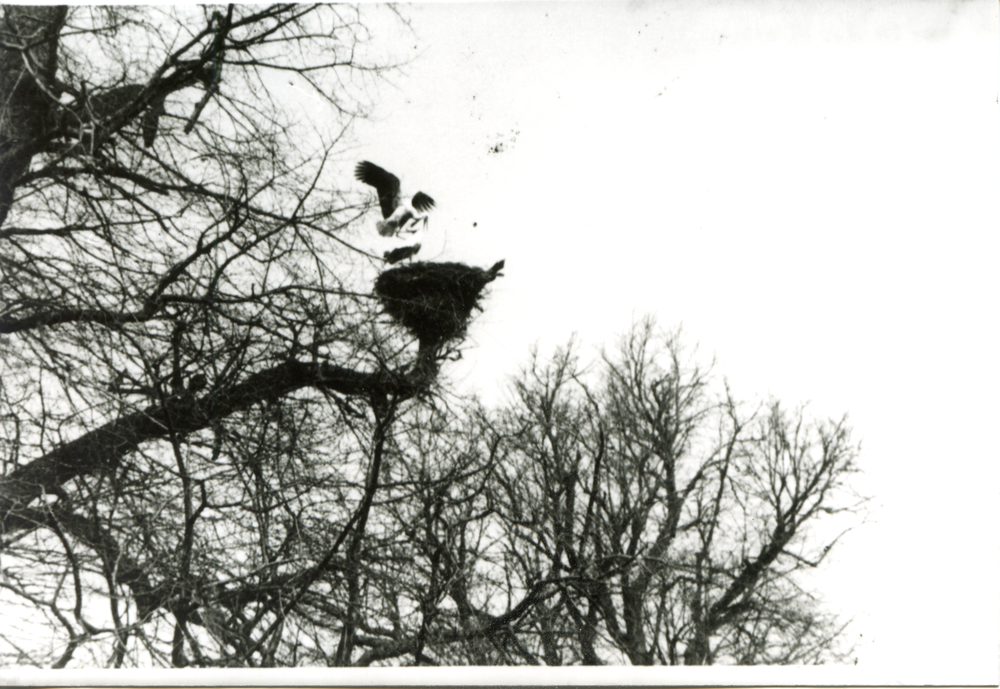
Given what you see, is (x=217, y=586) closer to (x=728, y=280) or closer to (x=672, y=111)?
(x=728, y=280)

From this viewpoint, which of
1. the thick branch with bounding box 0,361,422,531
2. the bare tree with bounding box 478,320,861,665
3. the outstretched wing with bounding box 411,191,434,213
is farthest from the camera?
the outstretched wing with bounding box 411,191,434,213

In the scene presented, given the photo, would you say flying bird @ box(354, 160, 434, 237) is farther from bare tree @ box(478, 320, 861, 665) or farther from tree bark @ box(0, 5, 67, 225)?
tree bark @ box(0, 5, 67, 225)

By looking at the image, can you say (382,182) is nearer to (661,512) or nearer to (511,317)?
(511,317)

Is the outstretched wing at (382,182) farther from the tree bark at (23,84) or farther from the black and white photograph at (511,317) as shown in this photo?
the tree bark at (23,84)

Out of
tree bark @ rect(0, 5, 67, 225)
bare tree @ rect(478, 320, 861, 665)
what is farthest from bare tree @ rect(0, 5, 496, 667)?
bare tree @ rect(478, 320, 861, 665)

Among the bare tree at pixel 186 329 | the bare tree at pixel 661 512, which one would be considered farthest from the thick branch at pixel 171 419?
the bare tree at pixel 661 512

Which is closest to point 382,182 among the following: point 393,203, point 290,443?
point 393,203

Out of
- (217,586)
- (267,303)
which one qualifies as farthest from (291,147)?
(217,586)
